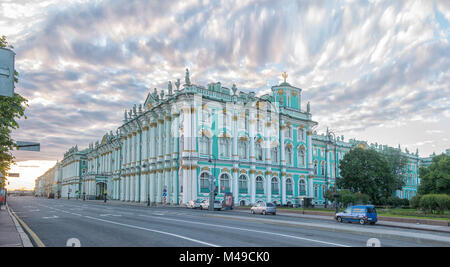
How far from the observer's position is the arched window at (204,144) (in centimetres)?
6150

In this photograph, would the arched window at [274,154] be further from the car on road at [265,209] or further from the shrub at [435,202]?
the shrub at [435,202]

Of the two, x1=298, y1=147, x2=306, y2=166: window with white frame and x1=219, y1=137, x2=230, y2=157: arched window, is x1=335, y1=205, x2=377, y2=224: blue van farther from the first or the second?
x1=298, y1=147, x2=306, y2=166: window with white frame

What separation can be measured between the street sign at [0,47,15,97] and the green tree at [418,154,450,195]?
50958mm

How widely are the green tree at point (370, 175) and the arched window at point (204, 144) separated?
25105 mm

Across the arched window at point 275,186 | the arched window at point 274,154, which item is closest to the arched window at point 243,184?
the arched window at point 275,186

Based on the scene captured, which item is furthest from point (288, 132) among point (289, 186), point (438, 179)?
point (438, 179)

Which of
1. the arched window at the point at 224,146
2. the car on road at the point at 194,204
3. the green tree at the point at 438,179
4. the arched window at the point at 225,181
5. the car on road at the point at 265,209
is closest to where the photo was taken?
the car on road at the point at 265,209

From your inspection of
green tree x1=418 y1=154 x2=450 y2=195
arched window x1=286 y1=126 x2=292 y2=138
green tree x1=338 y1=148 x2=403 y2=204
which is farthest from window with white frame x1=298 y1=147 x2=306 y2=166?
green tree x1=418 y1=154 x2=450 y2=195

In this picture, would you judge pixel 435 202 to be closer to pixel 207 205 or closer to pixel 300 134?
pixel 207 205

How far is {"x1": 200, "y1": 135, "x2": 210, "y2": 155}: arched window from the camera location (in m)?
61.5

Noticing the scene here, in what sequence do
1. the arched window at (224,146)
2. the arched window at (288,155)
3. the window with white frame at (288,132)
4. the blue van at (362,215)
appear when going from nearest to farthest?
the blue van at (362,215)
the arched window at (224,146)
the window with white frame at (288,132)
the arched window at (288,155)

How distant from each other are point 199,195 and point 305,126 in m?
31.5

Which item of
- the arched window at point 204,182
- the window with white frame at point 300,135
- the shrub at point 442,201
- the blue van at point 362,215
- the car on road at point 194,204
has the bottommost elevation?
the car on road at point 194,204

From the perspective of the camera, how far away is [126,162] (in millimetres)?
85938
